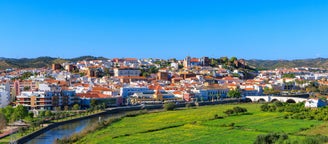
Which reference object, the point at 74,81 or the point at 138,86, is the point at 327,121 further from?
the point at 74,81

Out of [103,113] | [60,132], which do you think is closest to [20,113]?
[60,132]

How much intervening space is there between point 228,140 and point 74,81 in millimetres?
48391

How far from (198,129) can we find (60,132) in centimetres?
1092

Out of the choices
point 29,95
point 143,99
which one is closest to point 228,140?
point 29,95

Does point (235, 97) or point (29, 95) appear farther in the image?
point (235, 97)

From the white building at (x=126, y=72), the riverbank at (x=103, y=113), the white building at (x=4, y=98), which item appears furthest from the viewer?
the white building at (x=126, y=72)

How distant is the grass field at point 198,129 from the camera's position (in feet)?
87.6

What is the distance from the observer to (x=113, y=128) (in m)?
32.7

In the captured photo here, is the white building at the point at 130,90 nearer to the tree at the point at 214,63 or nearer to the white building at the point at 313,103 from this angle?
the white building at the point at 313,103

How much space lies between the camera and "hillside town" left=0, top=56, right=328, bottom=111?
156ft

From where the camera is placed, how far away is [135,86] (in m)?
60.7

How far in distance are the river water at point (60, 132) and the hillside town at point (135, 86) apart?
8077 mm

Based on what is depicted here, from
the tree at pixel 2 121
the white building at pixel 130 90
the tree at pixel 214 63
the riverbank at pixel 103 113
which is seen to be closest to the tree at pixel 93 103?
the riverbank at pixel 103 113

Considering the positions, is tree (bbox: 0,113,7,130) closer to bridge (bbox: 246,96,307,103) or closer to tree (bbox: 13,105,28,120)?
tree (bbox: 13,105,28,120)
